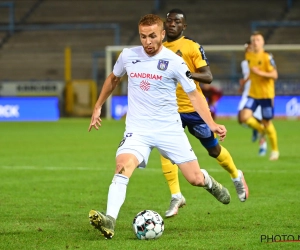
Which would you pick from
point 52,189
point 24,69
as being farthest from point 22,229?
point 24,69

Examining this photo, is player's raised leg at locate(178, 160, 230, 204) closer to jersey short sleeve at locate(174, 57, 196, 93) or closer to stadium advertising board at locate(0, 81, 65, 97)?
jersey short sleeve at locate(174, 57, 196, 93)

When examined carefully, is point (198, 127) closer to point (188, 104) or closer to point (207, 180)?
point (188, 104)

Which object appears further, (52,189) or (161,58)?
(52,189)

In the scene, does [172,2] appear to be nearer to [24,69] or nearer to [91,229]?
[24,69]

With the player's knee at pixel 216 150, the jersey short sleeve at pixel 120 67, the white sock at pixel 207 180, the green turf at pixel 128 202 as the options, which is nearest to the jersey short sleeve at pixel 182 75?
the jersey short sleeve at pixel 120 67

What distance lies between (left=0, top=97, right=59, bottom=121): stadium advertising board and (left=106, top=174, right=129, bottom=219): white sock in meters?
22.9

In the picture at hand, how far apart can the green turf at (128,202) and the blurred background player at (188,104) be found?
0.67 ft

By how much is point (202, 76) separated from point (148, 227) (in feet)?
6.79

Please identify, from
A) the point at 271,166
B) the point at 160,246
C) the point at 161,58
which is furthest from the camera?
the point at 271,166

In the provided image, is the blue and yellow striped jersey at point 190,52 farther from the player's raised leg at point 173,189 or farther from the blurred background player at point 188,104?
the player's raised leg at point 173,189

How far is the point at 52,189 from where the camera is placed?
10.6 m

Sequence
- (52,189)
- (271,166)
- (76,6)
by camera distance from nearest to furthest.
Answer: (52,189), (271,166), (76,6)

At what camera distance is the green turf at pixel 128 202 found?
685 centimetres

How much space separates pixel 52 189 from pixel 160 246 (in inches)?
168
